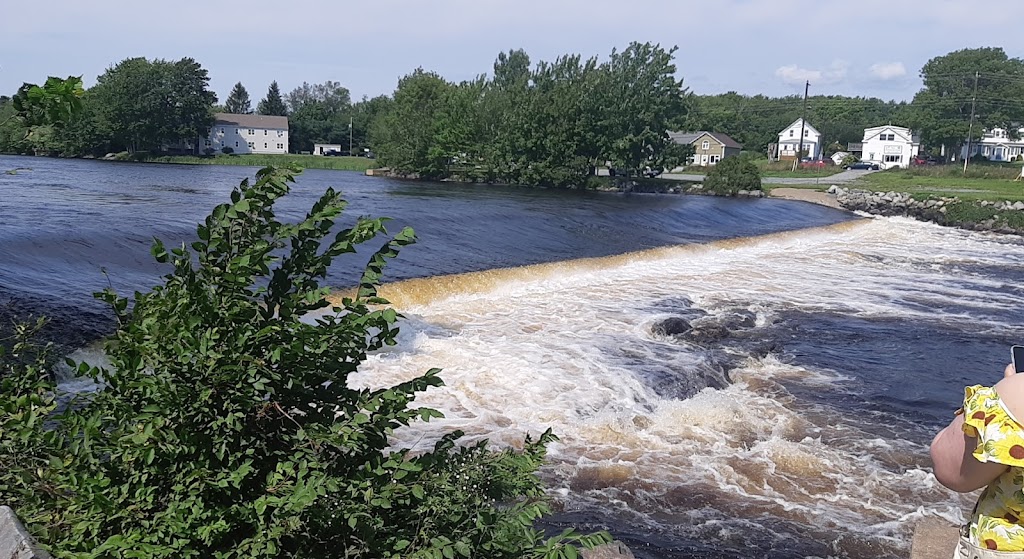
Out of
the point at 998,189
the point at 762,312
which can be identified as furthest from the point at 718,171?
the point at 762,312

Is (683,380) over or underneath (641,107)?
underneath

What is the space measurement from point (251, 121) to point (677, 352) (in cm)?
9643

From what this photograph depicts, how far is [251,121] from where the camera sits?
99000mm

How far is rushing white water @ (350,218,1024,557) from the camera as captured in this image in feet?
23.3

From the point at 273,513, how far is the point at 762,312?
14488 mm

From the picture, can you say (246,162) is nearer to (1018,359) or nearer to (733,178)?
(733,178)

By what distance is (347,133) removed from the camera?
10894 centimetres

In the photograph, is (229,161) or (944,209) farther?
(229,161)

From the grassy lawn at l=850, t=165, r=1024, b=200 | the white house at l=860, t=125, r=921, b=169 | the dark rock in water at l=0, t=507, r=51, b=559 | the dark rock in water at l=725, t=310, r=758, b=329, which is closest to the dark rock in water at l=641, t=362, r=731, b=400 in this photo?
the dark rock in water at l=725, t=310, r=758, b=329

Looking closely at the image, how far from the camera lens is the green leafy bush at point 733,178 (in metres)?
48.5

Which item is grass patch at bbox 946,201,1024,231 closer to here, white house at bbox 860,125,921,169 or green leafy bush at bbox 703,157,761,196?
green leafy bush at bbox 703,157,761,196

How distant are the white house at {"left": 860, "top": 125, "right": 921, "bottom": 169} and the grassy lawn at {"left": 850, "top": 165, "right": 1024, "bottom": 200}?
3202cm

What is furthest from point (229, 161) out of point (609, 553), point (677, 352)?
point (609, 553)

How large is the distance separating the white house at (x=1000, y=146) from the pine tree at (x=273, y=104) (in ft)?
323
